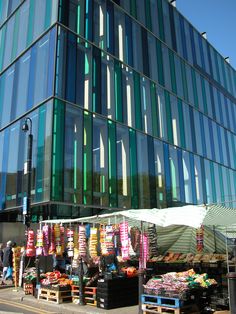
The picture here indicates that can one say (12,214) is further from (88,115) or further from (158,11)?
(158,11)

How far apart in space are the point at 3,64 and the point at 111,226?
19.1m

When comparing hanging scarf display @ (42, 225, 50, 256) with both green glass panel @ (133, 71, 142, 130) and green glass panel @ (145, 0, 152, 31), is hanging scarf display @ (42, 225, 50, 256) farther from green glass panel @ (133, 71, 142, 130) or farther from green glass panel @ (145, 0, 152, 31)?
green glass panel @ (145, 0, 152, 31)

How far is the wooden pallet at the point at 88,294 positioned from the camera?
1158 centimetres

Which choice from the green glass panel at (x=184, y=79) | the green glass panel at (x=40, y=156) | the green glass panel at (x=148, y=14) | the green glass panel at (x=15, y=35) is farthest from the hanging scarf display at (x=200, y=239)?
the green glass panel at (x=148, y=14)

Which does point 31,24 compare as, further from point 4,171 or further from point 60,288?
point 60,288

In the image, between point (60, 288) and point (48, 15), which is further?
point (48, 15)

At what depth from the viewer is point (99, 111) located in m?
22.8

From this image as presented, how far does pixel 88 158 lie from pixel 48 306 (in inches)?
418

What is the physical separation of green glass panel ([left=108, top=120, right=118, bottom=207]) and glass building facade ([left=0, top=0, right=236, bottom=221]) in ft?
0.22

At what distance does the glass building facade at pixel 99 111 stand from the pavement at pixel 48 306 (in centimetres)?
591

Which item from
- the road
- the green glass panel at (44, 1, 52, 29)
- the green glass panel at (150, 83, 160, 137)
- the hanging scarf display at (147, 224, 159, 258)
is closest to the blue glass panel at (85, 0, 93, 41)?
the green glass panel at (44, 1, 52, 29)

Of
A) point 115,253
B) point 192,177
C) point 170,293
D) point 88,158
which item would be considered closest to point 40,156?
point 88,158

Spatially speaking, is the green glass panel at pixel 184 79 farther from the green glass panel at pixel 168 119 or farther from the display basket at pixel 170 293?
the display basket at pixel 170 293

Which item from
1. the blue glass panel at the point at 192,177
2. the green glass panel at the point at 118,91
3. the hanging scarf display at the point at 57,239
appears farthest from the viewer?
the blue glass panel at the point at 192,177
